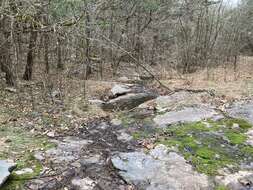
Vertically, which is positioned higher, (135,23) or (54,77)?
(135,23)

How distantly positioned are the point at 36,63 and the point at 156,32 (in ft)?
21.4

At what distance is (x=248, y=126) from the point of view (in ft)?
21.7

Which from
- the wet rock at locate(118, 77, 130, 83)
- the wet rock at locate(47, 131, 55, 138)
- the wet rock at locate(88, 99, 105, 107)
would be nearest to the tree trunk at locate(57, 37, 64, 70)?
the wet rock at locate(88, 99, 105, 107)

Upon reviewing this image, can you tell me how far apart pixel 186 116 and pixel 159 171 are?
262cm

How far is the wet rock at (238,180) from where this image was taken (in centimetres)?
443

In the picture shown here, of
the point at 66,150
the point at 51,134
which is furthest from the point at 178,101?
the point at 66,150

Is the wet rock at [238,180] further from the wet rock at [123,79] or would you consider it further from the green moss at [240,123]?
the wet rock at [123,79]

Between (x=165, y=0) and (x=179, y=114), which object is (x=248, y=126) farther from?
(x=165, y=0)

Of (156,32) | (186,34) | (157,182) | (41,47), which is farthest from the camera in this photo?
(156,32)

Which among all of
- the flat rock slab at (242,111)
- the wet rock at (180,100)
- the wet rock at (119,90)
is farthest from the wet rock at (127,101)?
the flat rock slab at (242,111)

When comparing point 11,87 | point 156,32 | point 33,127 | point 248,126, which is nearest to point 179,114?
point 248,126

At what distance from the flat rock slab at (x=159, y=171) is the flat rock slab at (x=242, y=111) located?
2494mm

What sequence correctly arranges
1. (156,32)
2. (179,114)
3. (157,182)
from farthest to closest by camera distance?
(156,32), (179,114), (157,182)

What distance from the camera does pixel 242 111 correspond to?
304 inches
